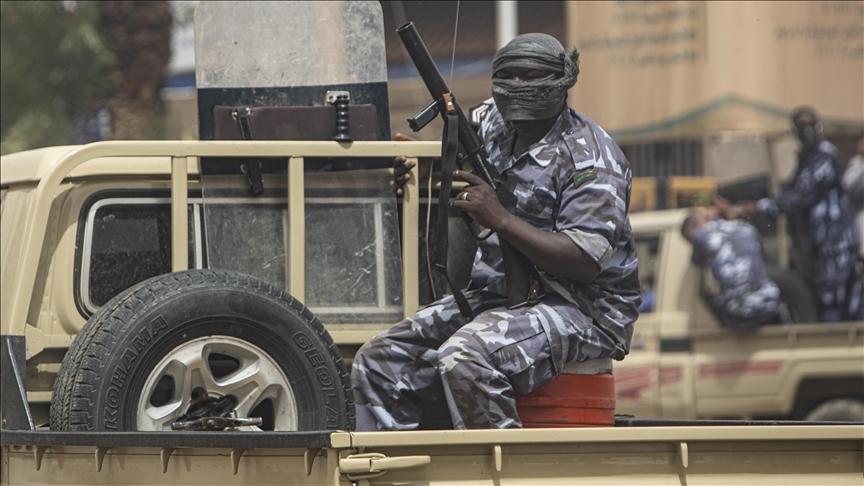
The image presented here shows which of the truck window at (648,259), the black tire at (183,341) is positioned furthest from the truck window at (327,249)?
the truck window at (648,259)

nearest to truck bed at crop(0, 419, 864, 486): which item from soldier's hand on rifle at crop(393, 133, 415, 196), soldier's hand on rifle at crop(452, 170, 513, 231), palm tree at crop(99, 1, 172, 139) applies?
soldier's hand on rifle at crop(452, 170, 513, 231)

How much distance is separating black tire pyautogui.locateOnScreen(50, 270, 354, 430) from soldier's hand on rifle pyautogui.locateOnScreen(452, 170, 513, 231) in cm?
58

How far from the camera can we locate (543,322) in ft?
15.5

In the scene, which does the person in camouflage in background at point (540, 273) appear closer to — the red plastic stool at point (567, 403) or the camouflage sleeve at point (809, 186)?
the red plastic stool at point (567, 403)

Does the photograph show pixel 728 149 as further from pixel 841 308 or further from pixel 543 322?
pixel 543 322

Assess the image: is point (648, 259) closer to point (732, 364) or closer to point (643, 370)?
point (643, 370)

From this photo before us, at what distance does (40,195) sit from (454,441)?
1.87 meters

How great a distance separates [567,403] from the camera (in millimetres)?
4809

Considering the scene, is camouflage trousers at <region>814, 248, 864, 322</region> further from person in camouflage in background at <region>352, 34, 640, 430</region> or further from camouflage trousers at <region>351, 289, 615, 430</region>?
camouflage trousers at <region>351, 289, 615, 430</region>

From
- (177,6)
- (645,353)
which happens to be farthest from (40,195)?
(177,6)

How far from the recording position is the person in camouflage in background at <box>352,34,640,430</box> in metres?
4.64

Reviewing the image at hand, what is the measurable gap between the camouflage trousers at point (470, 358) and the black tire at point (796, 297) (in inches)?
252

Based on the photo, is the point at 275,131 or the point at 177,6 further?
the point at 177,6

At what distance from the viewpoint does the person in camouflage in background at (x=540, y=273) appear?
4.64m
